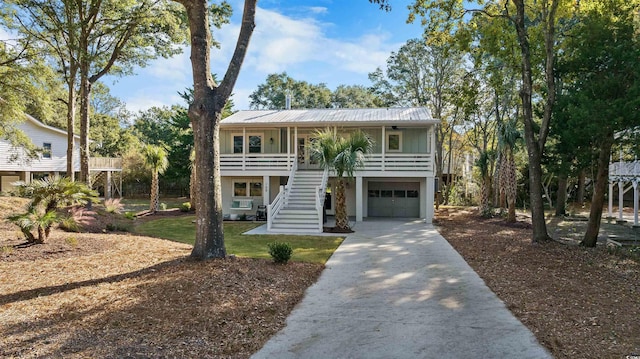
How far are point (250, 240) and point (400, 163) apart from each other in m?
8.92

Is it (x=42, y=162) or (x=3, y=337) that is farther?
Result: (x=42, y=162)

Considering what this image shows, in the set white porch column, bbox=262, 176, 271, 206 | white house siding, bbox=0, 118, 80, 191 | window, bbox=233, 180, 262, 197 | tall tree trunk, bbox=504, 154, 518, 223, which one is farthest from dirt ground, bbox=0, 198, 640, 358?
white house siding, bbox=0, 118, 80, 191

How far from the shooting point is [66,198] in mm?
9836

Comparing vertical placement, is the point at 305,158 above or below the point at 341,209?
above

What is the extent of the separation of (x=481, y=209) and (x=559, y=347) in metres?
17.7

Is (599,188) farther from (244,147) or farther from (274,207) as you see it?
(244,147)

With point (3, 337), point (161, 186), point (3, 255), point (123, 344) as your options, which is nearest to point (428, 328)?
point (123, 344)

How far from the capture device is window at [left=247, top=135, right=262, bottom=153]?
22.2 metres

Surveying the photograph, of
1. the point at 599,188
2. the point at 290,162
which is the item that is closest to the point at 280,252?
the point at 599,188

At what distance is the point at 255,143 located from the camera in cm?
2225

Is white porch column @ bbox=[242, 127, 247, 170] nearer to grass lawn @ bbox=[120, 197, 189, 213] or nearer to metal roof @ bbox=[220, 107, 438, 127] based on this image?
metal roof @ bbox=[220, 107, 438, 127]

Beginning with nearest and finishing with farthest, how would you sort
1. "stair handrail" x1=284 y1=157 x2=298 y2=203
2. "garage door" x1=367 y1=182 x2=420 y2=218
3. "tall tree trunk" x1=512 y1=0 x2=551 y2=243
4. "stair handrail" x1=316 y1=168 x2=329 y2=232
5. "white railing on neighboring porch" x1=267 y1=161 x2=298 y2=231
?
"tall tree trunk" x1=512 y1=0 x2=551 y2=243, "stair handrail" x1=316 y1=168 x2=329 y2=232, "white railing on neighboring porch" x1=267 y1=161 x2=298 y2=231, "stair handrail" x1=284 y1=157 x2=298 y2=203, "garage door" x1=367 y1=182 x2=420 y2=218

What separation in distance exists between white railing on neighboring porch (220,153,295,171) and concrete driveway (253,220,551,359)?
10.6 meters

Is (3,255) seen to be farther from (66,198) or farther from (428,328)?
(428,328)
